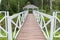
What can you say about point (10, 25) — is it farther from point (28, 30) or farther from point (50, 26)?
point (28, 30)

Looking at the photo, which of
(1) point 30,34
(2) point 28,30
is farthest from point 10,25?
(2) point 28,30

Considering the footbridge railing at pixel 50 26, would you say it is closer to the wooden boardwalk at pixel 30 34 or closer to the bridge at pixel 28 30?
the bridge at pixel 28 30

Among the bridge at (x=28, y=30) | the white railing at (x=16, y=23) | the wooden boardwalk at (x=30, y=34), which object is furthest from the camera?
the wooden boardwalk at (x=30, y=34)

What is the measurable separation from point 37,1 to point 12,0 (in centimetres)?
1696

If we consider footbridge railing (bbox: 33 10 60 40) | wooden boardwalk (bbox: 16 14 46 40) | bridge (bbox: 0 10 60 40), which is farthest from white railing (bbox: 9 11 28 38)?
footbridge railing (bbox: 33 10 60 40)

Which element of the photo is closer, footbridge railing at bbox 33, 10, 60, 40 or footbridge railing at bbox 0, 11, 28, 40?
footbridge railing at bbox 0, 11, 28, 40

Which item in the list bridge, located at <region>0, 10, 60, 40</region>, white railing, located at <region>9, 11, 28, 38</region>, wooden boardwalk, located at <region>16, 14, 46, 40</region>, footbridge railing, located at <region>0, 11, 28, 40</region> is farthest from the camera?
wooden boardwalk, located at <region>16, 14, 46, 40</region>

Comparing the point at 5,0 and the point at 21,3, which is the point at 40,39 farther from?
the point at 21,3

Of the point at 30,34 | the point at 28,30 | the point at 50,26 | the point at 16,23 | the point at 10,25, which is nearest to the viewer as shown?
the point at 10,25

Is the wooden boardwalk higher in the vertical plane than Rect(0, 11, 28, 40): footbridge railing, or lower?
lower

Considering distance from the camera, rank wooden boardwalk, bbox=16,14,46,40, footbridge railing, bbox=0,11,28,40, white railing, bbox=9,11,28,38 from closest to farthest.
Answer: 1. footbridge railing, bbox=0,11,28,40
2. white railing, bbox=9,11,28,38
3. wooden boardwalk, bbox=16,14,46,40

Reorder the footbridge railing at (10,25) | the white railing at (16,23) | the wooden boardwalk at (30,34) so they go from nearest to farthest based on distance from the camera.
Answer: the footbridge railing at (10,25) → the white railing at (16,23) → the wooden boardwalk at (30,34)

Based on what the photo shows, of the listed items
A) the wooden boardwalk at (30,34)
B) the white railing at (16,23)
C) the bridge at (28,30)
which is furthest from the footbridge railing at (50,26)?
the white railing at (16,23)

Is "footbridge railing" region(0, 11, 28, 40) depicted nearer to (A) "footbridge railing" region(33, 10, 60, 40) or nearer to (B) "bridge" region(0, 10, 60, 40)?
(B) "bridge" region(0, 10, 60, 40)
